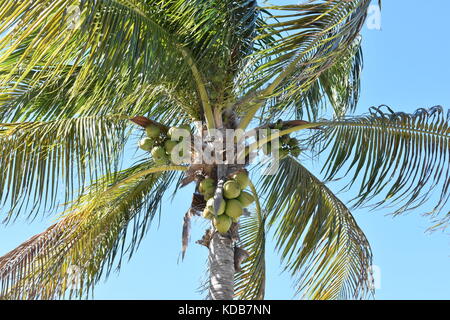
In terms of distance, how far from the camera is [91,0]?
4605 mm

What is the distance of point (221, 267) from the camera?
5.41 m

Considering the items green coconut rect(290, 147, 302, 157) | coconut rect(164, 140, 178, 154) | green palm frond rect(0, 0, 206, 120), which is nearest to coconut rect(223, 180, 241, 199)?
coconut rect(164, 140, 178, 154)

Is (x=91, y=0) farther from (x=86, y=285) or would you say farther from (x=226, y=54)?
(x=86, y=285)

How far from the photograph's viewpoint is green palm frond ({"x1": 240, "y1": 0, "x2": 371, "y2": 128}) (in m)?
4.78

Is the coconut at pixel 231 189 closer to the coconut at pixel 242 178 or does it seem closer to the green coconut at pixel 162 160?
the coconut at pixel 242 178

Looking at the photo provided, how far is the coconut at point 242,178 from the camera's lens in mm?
5340

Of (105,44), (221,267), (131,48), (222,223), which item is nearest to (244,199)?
(222,223)

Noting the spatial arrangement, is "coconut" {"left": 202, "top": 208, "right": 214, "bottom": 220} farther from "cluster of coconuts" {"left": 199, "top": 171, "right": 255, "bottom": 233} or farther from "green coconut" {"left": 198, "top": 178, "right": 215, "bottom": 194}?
"green coconut" {"left": 198, "top": 178, "right": 215, "bottom": 194}

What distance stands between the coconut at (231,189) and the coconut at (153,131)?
74 cm

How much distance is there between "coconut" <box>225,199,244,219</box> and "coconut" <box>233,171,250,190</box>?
162mm

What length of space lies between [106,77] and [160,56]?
1.50 ft

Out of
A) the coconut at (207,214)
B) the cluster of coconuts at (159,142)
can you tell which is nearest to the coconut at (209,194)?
the coconut at (207,214)

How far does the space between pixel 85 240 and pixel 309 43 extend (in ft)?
8.74

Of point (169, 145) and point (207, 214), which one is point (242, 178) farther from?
point (169, 145)
